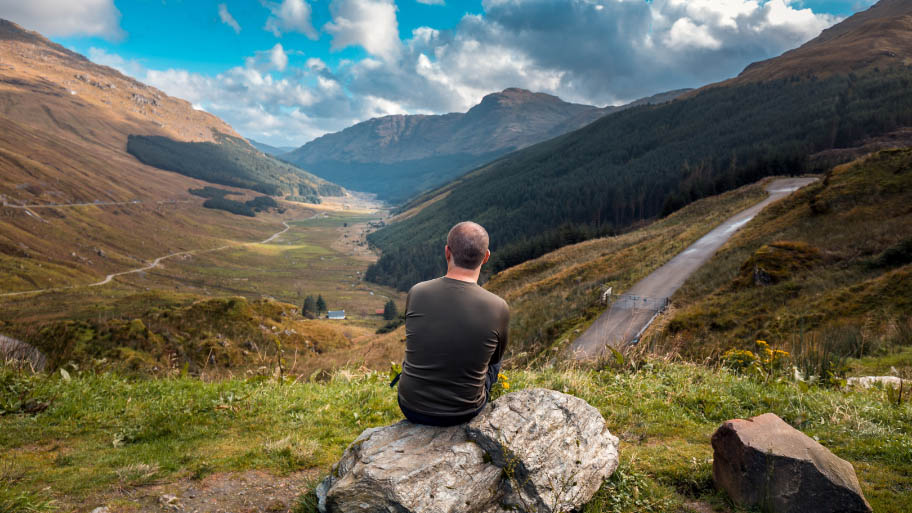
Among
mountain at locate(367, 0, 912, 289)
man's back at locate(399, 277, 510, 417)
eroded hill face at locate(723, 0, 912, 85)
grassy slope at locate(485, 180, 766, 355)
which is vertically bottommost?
grassy slope at locate(485, 180, 766, 355)

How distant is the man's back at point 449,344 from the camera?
415 centimetres

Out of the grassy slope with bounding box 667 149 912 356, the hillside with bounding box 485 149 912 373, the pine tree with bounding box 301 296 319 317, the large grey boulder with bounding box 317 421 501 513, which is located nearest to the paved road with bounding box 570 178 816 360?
the hillside with bounding box 485 149 912 373

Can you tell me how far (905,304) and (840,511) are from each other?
46.4 ft

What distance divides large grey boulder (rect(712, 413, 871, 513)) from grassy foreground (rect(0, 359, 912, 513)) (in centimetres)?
34

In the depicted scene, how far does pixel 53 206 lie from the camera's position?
174625mm

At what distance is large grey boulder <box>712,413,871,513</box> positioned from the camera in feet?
12.1

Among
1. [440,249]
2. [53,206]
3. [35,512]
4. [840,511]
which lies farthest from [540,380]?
[53,206]

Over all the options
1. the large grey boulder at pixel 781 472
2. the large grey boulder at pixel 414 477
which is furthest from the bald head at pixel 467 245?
the large grey boulder at pixel 781 472

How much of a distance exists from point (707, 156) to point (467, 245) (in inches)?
6364

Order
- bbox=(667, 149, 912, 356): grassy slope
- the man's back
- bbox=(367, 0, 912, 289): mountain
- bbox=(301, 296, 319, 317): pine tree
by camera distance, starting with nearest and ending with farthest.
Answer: the man's back < bbox=(667, 149, 912, 356): grassy slope < bbox=(367, 0, 912, 289): mountain < bbox=(301, 296, 319, 317): pine tree

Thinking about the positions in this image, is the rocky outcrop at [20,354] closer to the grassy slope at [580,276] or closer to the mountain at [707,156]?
the grassy slope at [580,276]

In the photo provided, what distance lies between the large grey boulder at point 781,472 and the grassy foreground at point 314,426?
337mm

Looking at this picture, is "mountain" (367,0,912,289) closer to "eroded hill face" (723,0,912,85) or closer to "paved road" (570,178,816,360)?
"eroded hill face" (723,0,912,85)

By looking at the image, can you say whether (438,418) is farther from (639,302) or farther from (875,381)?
(639,302)
